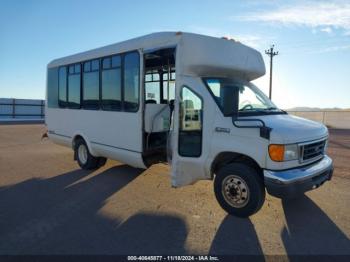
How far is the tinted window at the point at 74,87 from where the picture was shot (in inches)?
344

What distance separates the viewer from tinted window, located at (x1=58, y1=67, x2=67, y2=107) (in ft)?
30.5

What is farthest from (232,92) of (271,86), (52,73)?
(271,86)

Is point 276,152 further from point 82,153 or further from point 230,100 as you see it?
point 82,153

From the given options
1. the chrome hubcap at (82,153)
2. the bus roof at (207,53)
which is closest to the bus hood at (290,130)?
the bus roof at (207,53)

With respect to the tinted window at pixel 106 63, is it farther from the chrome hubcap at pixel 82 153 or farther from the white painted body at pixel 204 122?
the chrome hubcap at pixel 82 153

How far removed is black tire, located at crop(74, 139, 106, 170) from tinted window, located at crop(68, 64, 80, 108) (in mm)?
1028

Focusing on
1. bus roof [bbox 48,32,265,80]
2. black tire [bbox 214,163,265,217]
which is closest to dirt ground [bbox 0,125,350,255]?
black tire [bbox 214,163,265,217]

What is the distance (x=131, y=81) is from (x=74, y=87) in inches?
104

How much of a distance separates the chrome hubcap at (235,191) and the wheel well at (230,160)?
315mm

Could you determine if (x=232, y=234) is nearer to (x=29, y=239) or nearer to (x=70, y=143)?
(x=29, y=239)

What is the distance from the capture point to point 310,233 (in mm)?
4773

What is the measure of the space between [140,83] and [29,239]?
3518 millimetres

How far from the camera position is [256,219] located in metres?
5.26

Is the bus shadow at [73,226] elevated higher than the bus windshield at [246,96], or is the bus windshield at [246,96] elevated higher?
the bus windshield at [246,96]
